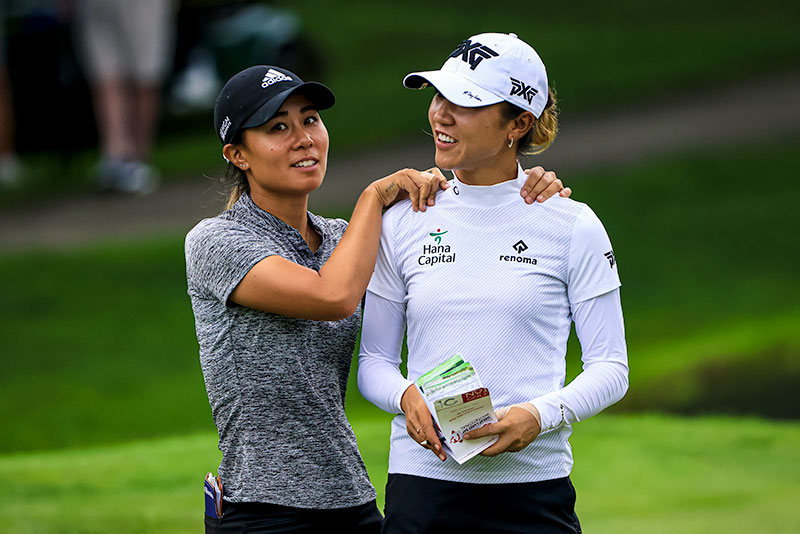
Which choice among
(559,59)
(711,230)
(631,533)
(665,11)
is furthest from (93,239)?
(665,11)

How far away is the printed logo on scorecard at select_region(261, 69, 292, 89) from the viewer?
3.52m

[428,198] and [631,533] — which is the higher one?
[428,198]

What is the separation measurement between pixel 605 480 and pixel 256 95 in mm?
3799

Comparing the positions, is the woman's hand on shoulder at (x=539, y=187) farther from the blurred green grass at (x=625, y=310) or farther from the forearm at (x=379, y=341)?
the blurred green grass at (x=625, y=310)

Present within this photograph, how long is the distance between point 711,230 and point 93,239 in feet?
21.4

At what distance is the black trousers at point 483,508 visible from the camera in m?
3.29

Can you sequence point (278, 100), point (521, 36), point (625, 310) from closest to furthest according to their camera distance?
1. point (278, 100)
2. point (625, 310)
3. point (521, 36)

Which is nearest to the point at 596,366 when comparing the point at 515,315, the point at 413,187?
the point at 515,315

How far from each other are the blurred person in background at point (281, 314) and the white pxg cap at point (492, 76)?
0.78ft

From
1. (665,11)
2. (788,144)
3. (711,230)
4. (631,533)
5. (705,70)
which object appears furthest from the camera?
(665,11)

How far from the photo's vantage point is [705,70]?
18.4 m

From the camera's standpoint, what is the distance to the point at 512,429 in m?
3.16

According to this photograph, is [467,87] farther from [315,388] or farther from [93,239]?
[93,239]

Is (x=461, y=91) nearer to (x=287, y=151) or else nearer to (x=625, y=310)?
(x=287, y=151)
